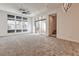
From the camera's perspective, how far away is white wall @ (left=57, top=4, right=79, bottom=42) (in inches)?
318

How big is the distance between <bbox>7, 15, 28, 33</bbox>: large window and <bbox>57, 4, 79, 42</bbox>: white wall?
649 cm

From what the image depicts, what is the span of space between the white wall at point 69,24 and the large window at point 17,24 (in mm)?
6490

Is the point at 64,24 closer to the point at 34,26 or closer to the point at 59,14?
the point at 59,14

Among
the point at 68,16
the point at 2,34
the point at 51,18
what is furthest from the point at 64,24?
the point at 2,34

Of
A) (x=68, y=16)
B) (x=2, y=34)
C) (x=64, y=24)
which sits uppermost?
(x=68, y=16)

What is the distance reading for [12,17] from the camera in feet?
48.3

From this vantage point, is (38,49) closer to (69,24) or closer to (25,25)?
(69,24)

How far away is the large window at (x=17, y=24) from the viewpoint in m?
14.3

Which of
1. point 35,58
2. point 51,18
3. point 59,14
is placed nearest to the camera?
point 35,58

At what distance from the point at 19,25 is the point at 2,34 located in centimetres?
383

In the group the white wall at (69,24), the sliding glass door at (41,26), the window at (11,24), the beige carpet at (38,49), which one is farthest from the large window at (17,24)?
the beige carpet at (38,49)

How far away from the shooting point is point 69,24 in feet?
29.0

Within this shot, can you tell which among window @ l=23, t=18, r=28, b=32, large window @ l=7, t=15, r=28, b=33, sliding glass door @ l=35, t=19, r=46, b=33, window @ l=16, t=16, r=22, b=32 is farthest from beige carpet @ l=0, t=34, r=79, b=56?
window @ l=23, t=18, r=28, b=32

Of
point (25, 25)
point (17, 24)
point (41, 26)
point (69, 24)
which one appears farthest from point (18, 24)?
point (69, 24)
